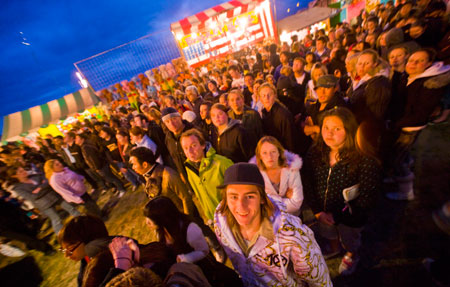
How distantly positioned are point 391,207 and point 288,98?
9.50 feet

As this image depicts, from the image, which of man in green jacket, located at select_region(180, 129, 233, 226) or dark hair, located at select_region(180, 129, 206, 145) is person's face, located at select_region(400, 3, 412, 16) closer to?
man in green jacket, located at select_region(180, 129, 233, 226)

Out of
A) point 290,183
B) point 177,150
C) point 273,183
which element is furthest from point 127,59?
point 290,183

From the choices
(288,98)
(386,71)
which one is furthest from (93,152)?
(386,71)

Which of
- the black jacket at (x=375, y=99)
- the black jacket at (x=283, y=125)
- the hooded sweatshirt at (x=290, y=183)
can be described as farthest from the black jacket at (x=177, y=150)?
the black jacket at (x=375, y=99)

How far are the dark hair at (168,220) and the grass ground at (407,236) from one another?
88.6 inches

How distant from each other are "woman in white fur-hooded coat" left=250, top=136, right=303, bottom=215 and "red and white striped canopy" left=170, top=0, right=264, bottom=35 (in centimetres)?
1952

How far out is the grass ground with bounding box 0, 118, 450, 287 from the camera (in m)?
2.17

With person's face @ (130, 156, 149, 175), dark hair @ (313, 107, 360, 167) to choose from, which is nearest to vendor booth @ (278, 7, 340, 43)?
dark hair @ (313, 107, 360, 167)

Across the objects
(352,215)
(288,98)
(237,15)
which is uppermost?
(237,15)

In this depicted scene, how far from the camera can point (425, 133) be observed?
399 cm

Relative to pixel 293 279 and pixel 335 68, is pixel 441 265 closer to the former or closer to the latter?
pixel 293 279

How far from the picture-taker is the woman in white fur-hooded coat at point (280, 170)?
2.02 meters

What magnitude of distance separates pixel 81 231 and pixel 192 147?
61.4 inches

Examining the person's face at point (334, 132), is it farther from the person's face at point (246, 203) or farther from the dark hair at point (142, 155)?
the dark hair at point (142, 155)
